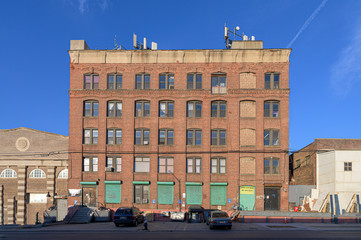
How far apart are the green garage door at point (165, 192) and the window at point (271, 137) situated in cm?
1240

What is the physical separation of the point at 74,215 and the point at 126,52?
19871 millimetres

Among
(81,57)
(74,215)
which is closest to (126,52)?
(81,57)

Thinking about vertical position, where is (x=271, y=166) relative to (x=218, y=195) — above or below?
above

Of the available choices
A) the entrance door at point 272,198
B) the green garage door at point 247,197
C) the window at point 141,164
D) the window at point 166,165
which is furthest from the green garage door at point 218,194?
the window at point 141,164

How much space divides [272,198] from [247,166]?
4.68 metres

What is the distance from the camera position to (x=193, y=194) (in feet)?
152

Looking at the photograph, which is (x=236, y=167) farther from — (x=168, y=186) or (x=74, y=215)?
(x=74, y=215)

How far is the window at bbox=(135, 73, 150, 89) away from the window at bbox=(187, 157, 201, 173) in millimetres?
10287

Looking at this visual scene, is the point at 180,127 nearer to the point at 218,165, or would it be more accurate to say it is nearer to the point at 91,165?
the point at 218,165

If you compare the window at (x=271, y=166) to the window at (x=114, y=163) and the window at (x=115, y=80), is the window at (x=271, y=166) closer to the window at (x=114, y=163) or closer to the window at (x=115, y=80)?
the window at (x=114, y=163)

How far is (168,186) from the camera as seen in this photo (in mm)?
46531

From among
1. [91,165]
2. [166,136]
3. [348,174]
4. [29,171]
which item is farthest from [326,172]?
[29,171]

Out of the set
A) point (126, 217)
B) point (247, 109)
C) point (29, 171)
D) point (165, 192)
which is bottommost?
point (126, 217)

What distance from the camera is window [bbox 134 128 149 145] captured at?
47.1m
